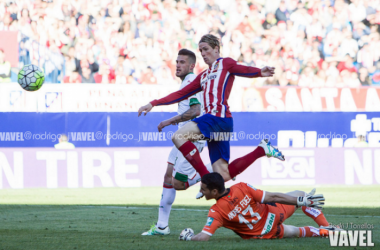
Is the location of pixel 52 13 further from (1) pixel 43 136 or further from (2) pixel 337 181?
(2) pixel 337 181

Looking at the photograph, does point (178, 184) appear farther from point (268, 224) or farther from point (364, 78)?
point (364, 78)

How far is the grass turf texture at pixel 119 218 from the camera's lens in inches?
212

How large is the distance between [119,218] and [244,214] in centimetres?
330

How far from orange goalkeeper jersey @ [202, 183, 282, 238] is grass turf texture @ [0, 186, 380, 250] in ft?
0.50

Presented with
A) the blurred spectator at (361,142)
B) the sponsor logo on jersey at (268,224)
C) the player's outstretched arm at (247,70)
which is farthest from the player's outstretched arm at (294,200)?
the blurred spectator at (361,142)

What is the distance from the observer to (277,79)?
17.9 metres

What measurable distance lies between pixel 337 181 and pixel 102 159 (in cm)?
614

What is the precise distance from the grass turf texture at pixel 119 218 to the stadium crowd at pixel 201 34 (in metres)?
5.09

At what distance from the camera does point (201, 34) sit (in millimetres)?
18766

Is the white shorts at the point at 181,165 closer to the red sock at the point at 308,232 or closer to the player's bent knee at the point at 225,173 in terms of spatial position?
the player's bent knee at the point at 225,173

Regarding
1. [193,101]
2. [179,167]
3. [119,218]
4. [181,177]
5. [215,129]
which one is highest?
[193,101]

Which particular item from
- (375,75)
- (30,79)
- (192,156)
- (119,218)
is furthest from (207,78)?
(375,75)

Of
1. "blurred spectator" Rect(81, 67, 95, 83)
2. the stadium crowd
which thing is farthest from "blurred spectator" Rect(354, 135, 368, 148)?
"blurred spectator" Rect(81, 67, 95, 83)

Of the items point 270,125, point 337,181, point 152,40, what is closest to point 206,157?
point 270,125
